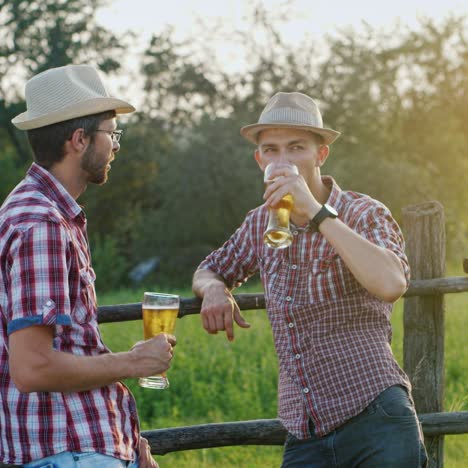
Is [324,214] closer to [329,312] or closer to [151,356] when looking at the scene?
[329,312]

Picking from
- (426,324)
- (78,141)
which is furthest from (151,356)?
(426,324)

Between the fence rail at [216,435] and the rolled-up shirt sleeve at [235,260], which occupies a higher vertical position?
the rolled-up shirt sleeve at [235,260]

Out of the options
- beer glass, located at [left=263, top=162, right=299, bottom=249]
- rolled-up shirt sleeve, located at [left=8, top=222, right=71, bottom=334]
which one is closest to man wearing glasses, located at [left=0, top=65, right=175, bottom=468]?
rolled-up shirt sleeve, located at [left=8, top=222, right=71, bottom=334]

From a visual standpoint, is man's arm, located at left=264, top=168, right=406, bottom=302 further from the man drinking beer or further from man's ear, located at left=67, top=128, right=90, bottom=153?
man's ear, located at left=67, top=128, right=90, bottom=153

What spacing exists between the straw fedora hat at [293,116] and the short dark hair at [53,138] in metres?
0.86

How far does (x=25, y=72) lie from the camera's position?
3694cm

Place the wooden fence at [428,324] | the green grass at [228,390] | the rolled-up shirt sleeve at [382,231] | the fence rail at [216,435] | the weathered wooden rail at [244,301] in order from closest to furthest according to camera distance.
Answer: the rolled-up shirt sleeve at [382,231] → the weathered wooden rail at [244,301] → the fence rail at [216,435] → the wooden fence at [428,324] → the green grass at [228,390]

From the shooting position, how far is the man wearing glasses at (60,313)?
2.32 m

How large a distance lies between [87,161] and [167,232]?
28.8 meters

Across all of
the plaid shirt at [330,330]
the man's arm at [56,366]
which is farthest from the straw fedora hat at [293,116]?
the man's arm at [56,366]

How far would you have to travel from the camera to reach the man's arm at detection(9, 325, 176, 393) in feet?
7.55

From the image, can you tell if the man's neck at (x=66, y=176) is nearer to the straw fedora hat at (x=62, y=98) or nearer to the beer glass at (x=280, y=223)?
the straw fedora hat at (x=62, y=98)

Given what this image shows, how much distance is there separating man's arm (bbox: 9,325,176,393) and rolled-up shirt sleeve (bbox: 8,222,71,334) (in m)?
0.04

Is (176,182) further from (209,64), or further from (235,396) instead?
(235,396)
